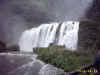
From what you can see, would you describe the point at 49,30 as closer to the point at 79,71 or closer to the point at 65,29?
the point at 65,29

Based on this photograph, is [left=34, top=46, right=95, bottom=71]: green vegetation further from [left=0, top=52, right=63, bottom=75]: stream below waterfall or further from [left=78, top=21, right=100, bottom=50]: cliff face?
[left=78, top=21, right=100, bottom=50]: cliff face

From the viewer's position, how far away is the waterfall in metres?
20.4

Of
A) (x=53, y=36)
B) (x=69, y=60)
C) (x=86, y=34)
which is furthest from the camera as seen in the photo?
(x=53, y=36)

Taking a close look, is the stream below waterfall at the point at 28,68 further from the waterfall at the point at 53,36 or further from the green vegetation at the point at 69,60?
the waterfall at the point at 53,36

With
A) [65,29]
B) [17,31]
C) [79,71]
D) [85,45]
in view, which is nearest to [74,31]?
[65,29]

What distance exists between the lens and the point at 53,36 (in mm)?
25219

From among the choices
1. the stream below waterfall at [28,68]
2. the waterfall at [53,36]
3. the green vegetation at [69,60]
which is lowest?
the stream below waterfall at [28,68]

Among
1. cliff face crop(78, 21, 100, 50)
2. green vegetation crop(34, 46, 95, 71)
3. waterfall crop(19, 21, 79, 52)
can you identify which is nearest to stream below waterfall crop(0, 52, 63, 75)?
green vegetation crop(34, 46, 95, 71)

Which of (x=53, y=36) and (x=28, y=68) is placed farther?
(x=53, y=36)

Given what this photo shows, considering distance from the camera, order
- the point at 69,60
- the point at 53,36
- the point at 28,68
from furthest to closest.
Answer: the point at 53,36 → the point at 28,68 → the point at 69,60

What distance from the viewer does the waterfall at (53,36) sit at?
2041cm

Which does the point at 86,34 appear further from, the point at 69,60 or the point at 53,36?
the point at 53,36

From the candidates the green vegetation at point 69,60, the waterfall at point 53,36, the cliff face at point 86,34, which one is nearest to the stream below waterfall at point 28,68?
the green vegetation at point 69,60

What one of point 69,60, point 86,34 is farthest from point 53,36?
point 69,60
